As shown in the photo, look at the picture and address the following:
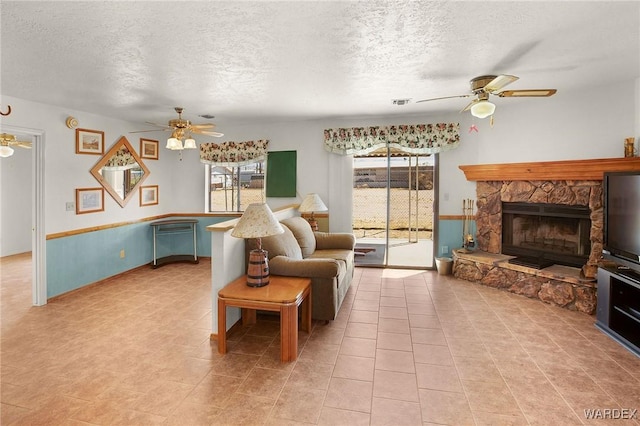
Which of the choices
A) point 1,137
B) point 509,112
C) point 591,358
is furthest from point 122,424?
point 509,112

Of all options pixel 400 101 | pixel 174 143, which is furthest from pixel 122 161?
pixel 400 101

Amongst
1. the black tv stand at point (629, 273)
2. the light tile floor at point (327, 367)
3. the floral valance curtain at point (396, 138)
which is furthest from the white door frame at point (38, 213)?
the black tv stand at point (629, 273)

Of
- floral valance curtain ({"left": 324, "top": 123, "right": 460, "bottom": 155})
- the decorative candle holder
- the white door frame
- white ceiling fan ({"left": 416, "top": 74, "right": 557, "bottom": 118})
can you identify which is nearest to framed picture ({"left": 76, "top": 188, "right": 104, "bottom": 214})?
the white door frame

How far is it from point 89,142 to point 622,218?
250 inches

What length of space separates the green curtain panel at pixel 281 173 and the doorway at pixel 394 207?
3.49 ft

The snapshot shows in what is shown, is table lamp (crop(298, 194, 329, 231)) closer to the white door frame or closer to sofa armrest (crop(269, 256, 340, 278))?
sofa armrest (crop(269, 256, 340, 278))

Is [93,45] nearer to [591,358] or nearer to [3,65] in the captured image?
[3,65]

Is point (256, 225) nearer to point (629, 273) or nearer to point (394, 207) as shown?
point (629, 273)

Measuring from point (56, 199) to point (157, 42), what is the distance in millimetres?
2952

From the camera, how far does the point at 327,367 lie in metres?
2.47

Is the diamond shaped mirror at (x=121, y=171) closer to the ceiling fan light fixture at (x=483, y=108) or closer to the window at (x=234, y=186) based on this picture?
the window at (x=234, y=186)

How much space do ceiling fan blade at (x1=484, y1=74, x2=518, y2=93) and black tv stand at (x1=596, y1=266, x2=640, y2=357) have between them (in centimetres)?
199

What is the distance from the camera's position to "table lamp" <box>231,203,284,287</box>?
2686mm

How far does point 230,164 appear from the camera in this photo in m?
5.84
